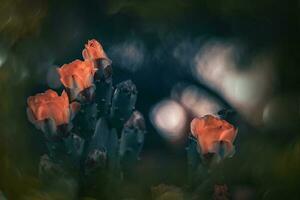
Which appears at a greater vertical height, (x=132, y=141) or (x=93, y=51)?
(x=93, y=51)

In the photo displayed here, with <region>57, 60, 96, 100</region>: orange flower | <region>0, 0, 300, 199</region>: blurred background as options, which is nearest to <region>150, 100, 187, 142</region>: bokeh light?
<region>0, 0, 300, 199</region>: blurred background

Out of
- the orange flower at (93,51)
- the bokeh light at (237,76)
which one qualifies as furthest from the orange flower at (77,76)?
the bokeh light at (237,76)

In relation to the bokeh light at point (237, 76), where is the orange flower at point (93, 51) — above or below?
above

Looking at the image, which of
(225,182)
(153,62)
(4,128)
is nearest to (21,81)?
(4,128)

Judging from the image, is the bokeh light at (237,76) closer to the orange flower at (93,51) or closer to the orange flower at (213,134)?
the orange flower at (213,134)

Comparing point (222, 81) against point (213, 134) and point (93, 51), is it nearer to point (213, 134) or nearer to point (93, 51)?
point (213, 134)

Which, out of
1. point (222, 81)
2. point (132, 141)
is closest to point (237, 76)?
point (222, 81)
